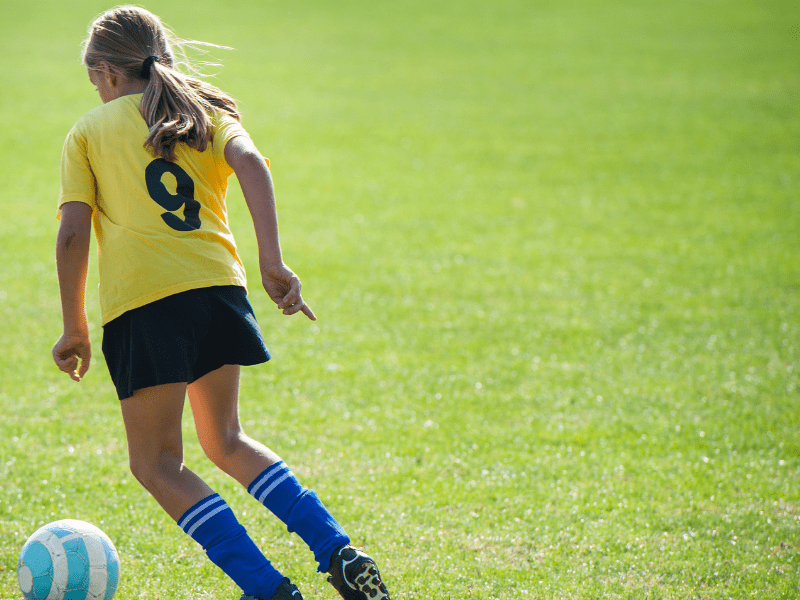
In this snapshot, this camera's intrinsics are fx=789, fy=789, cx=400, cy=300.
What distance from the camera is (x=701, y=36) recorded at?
71.1ft

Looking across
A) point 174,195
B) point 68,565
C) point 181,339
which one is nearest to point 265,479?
point 181,339

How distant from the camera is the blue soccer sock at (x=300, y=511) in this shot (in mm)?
2436

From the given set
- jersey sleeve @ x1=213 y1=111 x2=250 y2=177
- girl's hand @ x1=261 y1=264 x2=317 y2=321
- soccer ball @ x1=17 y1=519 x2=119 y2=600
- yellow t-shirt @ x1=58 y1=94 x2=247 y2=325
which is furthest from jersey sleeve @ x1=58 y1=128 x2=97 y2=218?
soccer ball @ x1=17 y1=519 x2=119 y2=600

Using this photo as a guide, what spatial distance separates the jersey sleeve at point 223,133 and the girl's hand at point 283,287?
1.23ft

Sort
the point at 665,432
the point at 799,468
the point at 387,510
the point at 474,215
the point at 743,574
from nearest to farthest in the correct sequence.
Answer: the point at 743,574
the point at 387,510
the point at 799,468
the point at 665,432
the point at 474,215

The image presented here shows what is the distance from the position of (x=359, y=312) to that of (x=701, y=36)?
1931 cm

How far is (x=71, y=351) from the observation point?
246cm

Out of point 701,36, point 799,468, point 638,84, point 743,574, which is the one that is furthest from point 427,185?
point 701,36

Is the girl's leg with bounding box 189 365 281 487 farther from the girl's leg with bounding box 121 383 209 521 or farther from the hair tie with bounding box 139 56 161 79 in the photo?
the hair tie with bounding box 139 56 161 79

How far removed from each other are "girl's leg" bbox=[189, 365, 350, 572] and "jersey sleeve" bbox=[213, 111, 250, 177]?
0.65m

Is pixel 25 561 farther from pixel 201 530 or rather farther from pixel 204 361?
pixel 204 361

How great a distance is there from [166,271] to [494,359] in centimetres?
310

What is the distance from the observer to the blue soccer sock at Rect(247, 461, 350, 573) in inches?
95.9

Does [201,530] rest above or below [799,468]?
above
